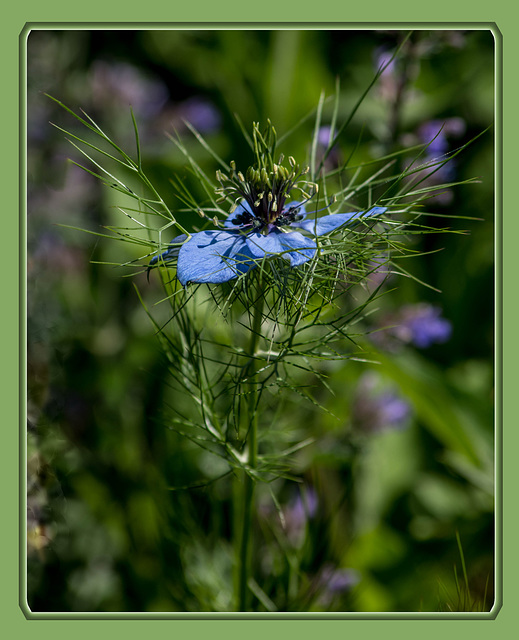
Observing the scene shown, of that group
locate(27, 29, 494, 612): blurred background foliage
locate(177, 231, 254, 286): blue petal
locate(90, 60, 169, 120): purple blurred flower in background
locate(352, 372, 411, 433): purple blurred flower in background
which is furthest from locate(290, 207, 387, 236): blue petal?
locate(90, 60, 169, 120): purple blurred flower in background

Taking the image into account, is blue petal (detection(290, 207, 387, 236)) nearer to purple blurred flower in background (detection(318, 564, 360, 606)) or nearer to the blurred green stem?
the blurred green stem

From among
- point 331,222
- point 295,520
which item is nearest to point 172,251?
point 331,222

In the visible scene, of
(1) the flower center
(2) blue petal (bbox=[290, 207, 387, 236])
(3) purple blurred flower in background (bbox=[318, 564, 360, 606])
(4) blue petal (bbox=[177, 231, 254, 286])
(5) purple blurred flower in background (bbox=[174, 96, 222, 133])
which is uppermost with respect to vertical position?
(5) purple blurred flower in background (bbox=[174, 96, 222, 133])

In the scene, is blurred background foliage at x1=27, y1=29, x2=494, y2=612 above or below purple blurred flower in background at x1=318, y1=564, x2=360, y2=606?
above

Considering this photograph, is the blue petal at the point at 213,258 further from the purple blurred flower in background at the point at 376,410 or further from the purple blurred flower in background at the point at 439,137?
the purple blurred flower in background at the point at 376,410

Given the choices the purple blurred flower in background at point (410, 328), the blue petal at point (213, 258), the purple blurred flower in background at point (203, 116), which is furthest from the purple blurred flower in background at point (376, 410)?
the purple blurred flower in background at point (203, 116)

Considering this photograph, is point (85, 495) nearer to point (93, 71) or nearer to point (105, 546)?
point (105, 546)

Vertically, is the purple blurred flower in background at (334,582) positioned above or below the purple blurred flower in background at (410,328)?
below

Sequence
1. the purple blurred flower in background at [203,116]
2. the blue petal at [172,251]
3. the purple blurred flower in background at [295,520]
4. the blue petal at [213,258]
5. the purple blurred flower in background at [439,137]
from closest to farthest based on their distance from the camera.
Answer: the blue petal at [213,258]
the blue petal at [172,251]
the purple blurred flower in background at [439,137]
the purple blurred flower in background at [295,520]
the purple blurred flower in background at [203,116]
